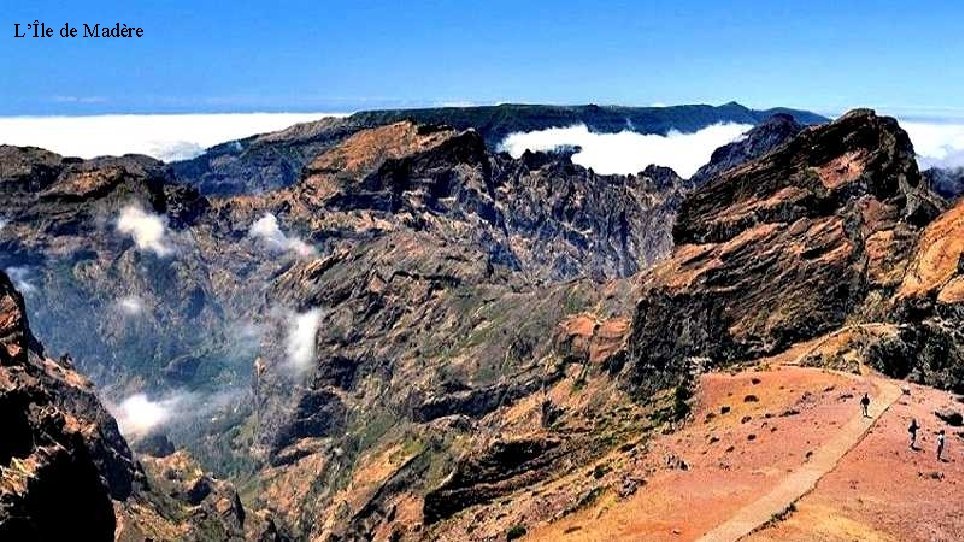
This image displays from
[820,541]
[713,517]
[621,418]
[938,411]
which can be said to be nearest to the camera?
[820,541]

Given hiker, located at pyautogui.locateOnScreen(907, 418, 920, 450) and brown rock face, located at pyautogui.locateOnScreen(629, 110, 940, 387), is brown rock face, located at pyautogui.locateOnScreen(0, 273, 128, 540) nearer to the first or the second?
hiker, located at pyautogui.locateOnScreen(907, 418, 920, 450)

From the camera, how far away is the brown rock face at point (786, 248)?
455 feet

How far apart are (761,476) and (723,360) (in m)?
73.0

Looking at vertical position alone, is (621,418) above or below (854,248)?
below

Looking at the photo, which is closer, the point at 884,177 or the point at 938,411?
the point at 938,411

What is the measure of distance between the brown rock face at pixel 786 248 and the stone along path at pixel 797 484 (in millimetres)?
→ 49692

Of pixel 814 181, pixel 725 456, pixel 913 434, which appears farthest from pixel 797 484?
pixel 814 181

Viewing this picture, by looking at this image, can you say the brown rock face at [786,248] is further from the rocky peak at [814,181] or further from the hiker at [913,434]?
the hiker at [913,434]

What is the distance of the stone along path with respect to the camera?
60.6 metres

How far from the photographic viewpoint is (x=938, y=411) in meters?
83.6

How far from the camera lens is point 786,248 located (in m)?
154

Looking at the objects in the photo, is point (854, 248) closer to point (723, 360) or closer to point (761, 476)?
point (723, 360)

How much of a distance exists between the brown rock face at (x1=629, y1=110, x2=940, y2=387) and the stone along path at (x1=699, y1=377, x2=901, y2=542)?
49692 millimetres

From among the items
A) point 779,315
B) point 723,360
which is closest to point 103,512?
point 723,360
